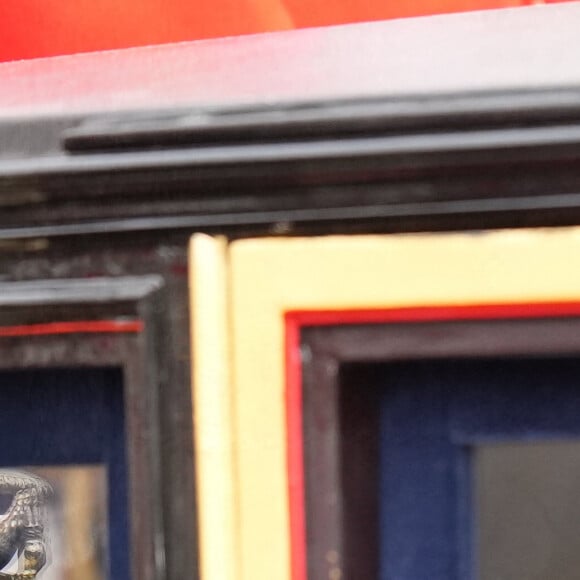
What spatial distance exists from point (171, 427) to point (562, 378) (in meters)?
0.29

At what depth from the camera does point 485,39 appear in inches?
28.5

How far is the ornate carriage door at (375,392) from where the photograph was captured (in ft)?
1.64

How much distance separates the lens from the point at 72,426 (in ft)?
1.90

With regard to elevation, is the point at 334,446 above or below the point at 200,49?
below

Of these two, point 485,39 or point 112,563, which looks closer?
point 112,563

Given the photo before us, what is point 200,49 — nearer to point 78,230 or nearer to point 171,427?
point 78,230

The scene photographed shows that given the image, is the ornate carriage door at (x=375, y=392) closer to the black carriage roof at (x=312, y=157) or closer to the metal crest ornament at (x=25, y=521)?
the black carriage roof at (x=312, y=157)

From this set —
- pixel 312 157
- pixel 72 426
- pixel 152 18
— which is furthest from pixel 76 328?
pixel 152 18

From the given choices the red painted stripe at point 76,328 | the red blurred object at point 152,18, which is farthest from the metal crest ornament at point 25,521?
the red blurred object at point 152,18

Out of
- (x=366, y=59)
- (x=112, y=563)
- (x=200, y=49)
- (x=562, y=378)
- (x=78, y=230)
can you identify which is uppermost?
(x=200, y=49)

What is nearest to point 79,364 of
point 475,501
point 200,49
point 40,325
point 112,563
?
point 40,325

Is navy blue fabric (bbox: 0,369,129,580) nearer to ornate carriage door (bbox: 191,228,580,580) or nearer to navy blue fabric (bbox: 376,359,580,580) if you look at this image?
ornate carriage door (bbox: 191,228,580,580)

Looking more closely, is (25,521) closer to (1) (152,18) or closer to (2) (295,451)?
(2) (295,451)

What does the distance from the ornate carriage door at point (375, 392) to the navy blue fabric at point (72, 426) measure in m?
0.09
